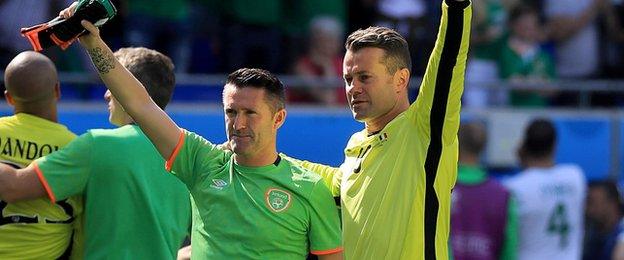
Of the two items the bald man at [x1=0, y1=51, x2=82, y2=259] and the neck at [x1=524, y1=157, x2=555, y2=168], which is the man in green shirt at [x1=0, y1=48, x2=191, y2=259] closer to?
the bald man at [x1=0, y1=51, x2=82, y2=259]

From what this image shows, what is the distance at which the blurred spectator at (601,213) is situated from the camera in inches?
430

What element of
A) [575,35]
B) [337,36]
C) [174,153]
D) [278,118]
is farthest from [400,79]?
[575,35]

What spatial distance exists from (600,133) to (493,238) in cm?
313

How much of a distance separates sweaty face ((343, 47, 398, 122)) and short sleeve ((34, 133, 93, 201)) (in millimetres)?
1253

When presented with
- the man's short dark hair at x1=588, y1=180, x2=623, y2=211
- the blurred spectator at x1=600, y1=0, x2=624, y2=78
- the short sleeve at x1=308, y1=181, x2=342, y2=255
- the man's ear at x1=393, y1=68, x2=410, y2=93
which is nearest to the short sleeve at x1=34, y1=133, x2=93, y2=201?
the short sleeve at x1=308, y1=181, x2=342, y2=255

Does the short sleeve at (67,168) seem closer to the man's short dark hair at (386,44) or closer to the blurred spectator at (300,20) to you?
the man's short dark hair at (386,44)

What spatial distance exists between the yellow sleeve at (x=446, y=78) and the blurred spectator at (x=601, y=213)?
5600 millimetres

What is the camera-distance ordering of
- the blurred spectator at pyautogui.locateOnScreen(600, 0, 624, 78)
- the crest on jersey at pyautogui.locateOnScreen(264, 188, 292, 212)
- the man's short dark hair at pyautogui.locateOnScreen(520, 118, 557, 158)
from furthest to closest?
the blurred spectator at pyautogui.locateOnScreen(600, 0, 624, 78) < the man's short dark hair at pyautogui.locateOnScreen(520, 118, 557, 158) < the crest on jersey at pyautogui.locateOnScreen(264, 188, 292, 212)

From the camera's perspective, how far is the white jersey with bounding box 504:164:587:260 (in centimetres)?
962

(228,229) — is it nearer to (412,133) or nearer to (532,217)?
(412,133)

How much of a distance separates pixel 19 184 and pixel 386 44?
68.3 inches

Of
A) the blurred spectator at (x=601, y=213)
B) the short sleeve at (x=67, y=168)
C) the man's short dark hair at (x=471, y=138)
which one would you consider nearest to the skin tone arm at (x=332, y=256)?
the short sleeve at (x=67, y=168)

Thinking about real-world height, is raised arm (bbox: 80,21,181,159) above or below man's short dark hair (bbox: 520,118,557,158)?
above

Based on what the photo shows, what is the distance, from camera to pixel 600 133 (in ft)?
39.2
